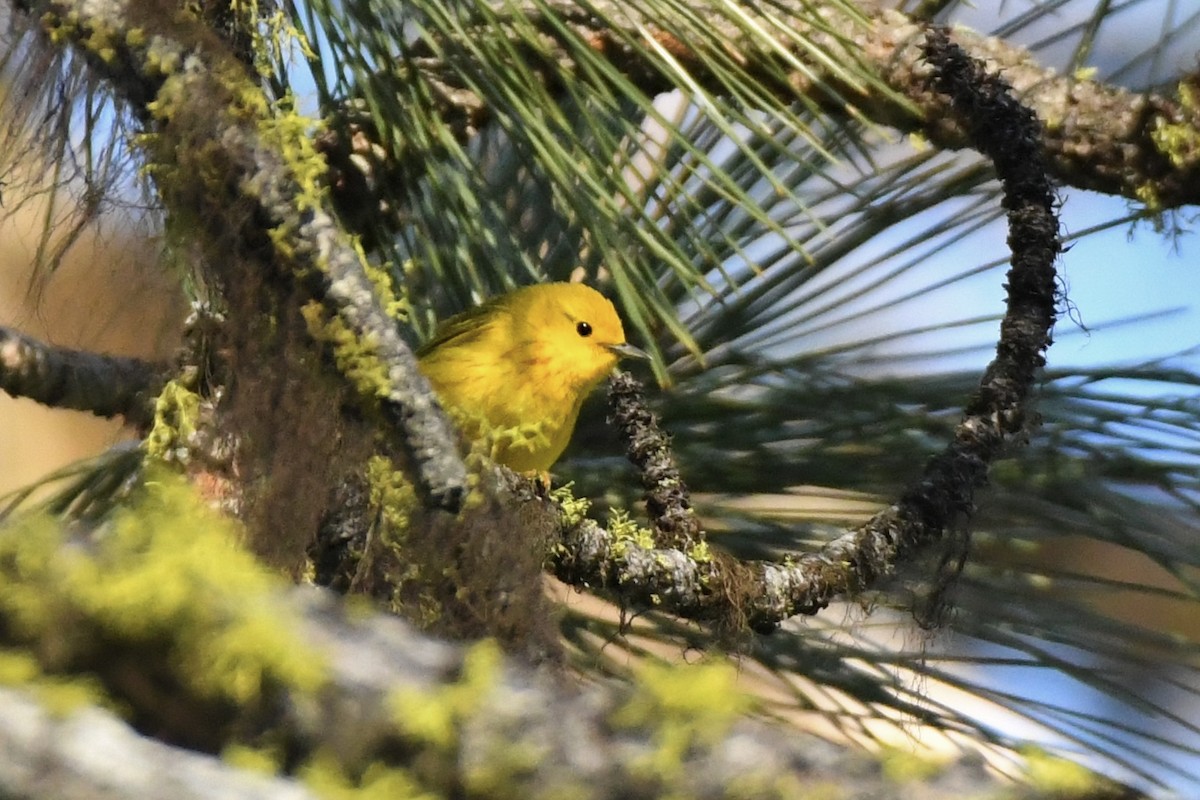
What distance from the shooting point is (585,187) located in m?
0.58

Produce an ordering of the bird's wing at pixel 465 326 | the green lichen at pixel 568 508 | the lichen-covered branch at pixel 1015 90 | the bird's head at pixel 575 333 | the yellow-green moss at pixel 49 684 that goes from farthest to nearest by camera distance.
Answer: the bird's head at pixel 575 333, the bird's wing at pixel 465 326, the lichen-covered branch at pixel 1015 90, the green lichen at pixel 568 508, the yellow-green moss at pixel 49 684

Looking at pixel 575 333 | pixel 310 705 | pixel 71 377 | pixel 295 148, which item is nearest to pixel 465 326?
pixel 575 333

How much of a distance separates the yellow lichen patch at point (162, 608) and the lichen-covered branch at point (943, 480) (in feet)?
0.91

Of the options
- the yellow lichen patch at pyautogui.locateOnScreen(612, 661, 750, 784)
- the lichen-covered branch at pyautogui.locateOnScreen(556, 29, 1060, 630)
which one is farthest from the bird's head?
the yellow lichen patch at pyautogui.locateOnScreen(612, 661, 750, 784)

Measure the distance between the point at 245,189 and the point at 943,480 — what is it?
1.26 feet

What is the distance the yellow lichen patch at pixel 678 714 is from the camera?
0.88 ft

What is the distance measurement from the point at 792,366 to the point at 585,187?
0.37 m

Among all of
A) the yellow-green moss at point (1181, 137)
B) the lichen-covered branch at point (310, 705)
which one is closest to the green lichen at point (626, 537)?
the lichen-covered branch at point (310, 705)

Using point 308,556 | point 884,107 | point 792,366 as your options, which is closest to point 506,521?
point 308,556

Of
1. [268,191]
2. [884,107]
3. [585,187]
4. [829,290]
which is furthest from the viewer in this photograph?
[829,290]

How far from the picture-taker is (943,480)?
0.63 metres

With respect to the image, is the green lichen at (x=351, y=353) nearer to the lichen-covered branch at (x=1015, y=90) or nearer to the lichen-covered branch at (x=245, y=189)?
the lichen-covered branch at (x=245, y=189)

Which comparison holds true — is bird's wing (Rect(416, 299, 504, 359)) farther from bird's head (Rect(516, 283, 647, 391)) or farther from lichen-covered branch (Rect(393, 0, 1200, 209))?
lichen-covered branch (Rect(393, 0, 1200, 209))

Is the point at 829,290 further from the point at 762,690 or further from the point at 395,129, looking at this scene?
the point at 395,129
